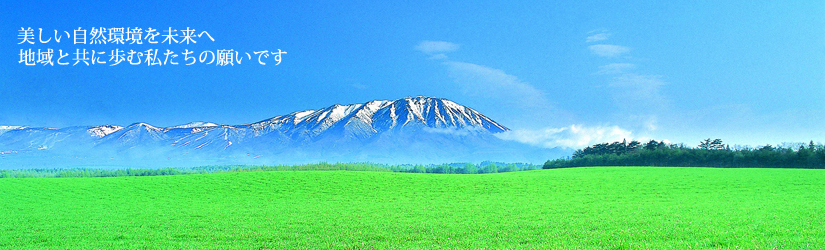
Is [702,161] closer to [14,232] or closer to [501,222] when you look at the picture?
[501,222]

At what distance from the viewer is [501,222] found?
65.5 feet

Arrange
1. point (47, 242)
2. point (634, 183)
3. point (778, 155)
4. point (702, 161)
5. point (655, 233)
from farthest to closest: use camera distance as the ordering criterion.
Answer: point (702, 161) → point (778, 155) → point (634, 183) → point (47, 242) → point (655, 233)

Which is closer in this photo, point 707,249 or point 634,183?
point 707,249

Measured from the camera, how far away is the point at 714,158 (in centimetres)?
9012

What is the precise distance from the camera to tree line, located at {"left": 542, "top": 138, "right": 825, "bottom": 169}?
79.6 m

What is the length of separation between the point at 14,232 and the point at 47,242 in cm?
485

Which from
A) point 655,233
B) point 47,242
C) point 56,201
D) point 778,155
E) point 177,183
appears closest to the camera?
point 655,233

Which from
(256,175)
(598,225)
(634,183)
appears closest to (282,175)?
(256,175)

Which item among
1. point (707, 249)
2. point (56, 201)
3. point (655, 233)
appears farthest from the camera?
point (56, 201)

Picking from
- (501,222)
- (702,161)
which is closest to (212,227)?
(501,222)

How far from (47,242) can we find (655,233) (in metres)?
23.2

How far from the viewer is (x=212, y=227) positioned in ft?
66.0

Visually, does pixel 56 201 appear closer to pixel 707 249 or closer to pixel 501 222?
pixel 501 222

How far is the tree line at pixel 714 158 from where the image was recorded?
7956cm
